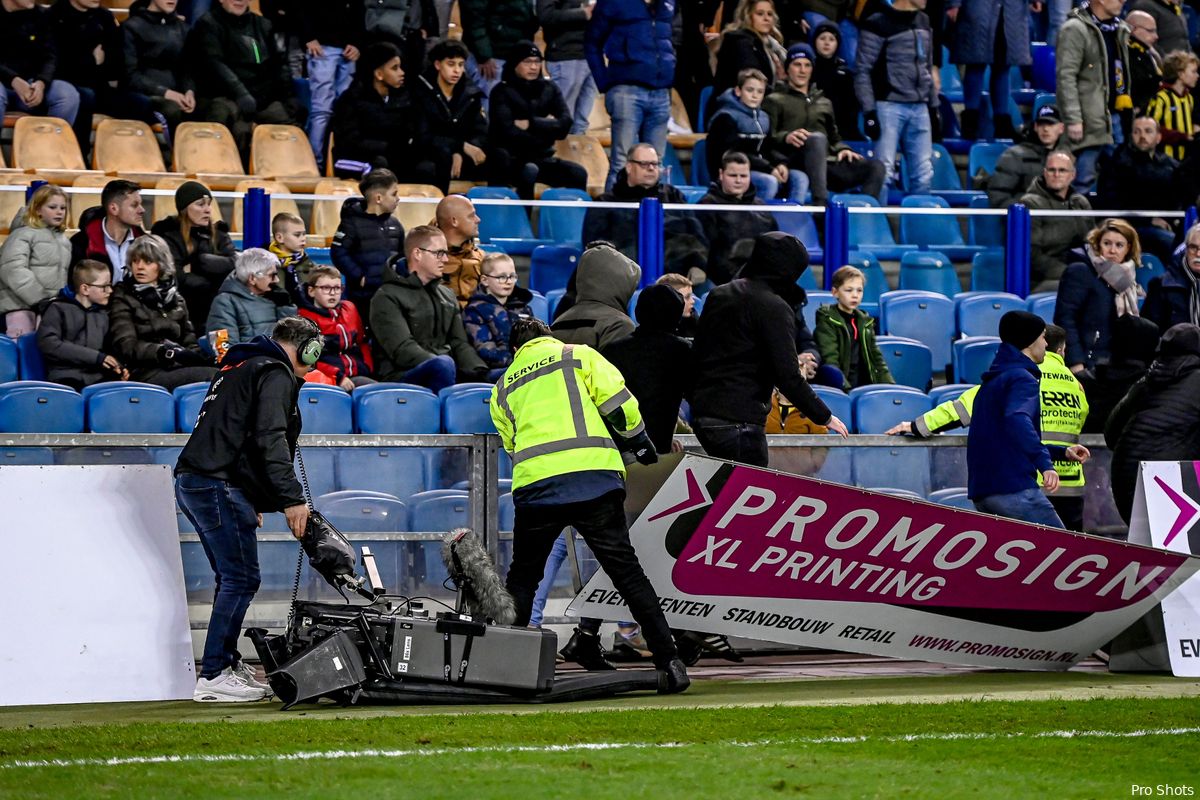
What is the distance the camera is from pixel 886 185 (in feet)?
51.8

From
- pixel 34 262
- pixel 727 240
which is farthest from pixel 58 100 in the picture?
pixel 727 240

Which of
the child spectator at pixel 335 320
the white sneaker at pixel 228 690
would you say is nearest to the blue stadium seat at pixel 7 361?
the child spectator at pixel 335 320

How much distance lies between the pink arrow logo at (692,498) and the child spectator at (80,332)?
3.74 metres

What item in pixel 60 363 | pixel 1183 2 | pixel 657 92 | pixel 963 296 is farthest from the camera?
pixel 1183 2

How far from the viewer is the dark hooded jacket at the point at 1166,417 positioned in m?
9.83

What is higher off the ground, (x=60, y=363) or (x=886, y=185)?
(x=886, y=185)

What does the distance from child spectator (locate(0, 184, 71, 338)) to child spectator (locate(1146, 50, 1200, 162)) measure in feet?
30.4

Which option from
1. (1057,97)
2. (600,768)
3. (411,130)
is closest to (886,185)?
(1057,97)

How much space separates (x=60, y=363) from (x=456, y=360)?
2407mm

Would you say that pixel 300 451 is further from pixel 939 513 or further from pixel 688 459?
pixel 939 513

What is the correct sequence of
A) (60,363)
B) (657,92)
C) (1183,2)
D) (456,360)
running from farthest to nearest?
(1183,2), (657,92), (456,360), (60,363)

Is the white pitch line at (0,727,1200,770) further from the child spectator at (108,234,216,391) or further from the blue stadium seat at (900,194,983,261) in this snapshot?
the blue stadium seat at (900,194,983,261)

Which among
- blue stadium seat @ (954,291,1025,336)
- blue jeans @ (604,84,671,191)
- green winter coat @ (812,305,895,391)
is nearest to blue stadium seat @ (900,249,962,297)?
blue stadium seat @ (954,291,1025,336)

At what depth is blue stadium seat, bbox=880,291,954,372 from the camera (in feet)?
43.8
